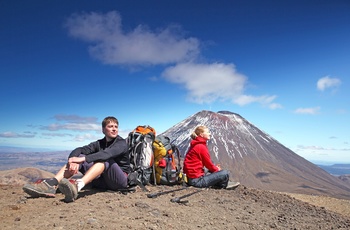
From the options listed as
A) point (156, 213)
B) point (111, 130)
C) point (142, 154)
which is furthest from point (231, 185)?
point (111, 130)

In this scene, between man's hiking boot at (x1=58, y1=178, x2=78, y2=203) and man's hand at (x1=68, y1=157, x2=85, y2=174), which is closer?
man's hiking boot at (x1=58, y1=178, x2=78, y2=203)

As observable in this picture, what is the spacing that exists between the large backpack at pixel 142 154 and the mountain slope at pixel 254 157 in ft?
410

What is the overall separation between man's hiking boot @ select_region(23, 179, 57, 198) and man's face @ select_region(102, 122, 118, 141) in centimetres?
152

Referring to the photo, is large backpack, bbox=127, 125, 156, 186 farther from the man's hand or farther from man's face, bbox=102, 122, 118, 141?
the man's hand

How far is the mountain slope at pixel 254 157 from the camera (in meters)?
134

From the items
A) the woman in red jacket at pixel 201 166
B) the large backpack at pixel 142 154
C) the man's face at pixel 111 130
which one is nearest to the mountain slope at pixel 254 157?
the woman in red jacket at pixel 201 166

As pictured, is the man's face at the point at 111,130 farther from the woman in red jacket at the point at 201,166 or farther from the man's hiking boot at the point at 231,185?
the man's hiking boot at the point at 231,185

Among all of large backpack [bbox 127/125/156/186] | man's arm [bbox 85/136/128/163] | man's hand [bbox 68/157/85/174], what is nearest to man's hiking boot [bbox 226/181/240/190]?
large backpack [bbox 127/125/156/186]

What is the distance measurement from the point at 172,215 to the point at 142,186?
1.95 m

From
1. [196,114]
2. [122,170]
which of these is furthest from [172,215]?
[196,114]

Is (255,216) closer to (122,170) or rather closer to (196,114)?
(122,170)

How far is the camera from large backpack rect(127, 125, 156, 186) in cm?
716

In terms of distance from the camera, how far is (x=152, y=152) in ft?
24.2

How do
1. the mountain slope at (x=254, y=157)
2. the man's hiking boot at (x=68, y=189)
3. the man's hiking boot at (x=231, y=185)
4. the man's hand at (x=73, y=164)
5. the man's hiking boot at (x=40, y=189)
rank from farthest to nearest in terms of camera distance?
the mountain slope at (x=254, y=157) → the man's hiking boot at (x=231, y=185) → the man's hiking boot at (x=40, y=189) → the man's hand at (x=73, y=164) → the man's hiking boot at (x=68, y=189)
